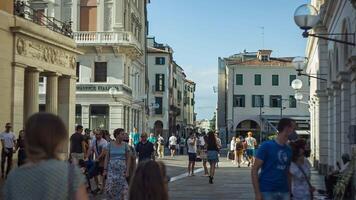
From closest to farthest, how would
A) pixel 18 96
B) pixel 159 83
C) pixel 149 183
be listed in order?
1. pixel 149 183
2. pixel 18 96
3. pixel 159 83

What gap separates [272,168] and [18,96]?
58.6ft

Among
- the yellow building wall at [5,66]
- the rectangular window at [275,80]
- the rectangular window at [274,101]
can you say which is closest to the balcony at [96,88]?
the yellow building wall at [5,66]

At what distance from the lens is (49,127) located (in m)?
4.03

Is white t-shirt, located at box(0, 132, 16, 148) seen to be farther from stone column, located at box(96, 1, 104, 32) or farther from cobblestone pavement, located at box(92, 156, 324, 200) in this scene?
stone column, located at box(96, 1, 104, 32)

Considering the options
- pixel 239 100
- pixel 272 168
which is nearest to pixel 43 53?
pixel 272 168

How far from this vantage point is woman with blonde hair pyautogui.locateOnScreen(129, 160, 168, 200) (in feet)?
16.1

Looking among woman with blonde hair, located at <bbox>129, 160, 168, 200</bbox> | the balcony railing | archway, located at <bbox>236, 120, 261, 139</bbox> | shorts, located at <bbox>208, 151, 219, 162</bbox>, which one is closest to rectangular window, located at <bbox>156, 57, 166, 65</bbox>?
archway, located at <bbox>236, 120, 261, 139</bbox>

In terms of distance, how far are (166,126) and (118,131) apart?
84.0m

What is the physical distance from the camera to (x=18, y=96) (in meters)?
24.8

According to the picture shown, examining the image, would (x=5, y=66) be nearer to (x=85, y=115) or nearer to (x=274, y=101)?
(x=85, y=115)

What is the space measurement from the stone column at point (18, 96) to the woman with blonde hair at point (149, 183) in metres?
20.4

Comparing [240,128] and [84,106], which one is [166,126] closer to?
[240,128]

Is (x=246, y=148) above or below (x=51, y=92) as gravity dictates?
below

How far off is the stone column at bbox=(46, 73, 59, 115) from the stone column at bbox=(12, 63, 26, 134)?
3943 mm
